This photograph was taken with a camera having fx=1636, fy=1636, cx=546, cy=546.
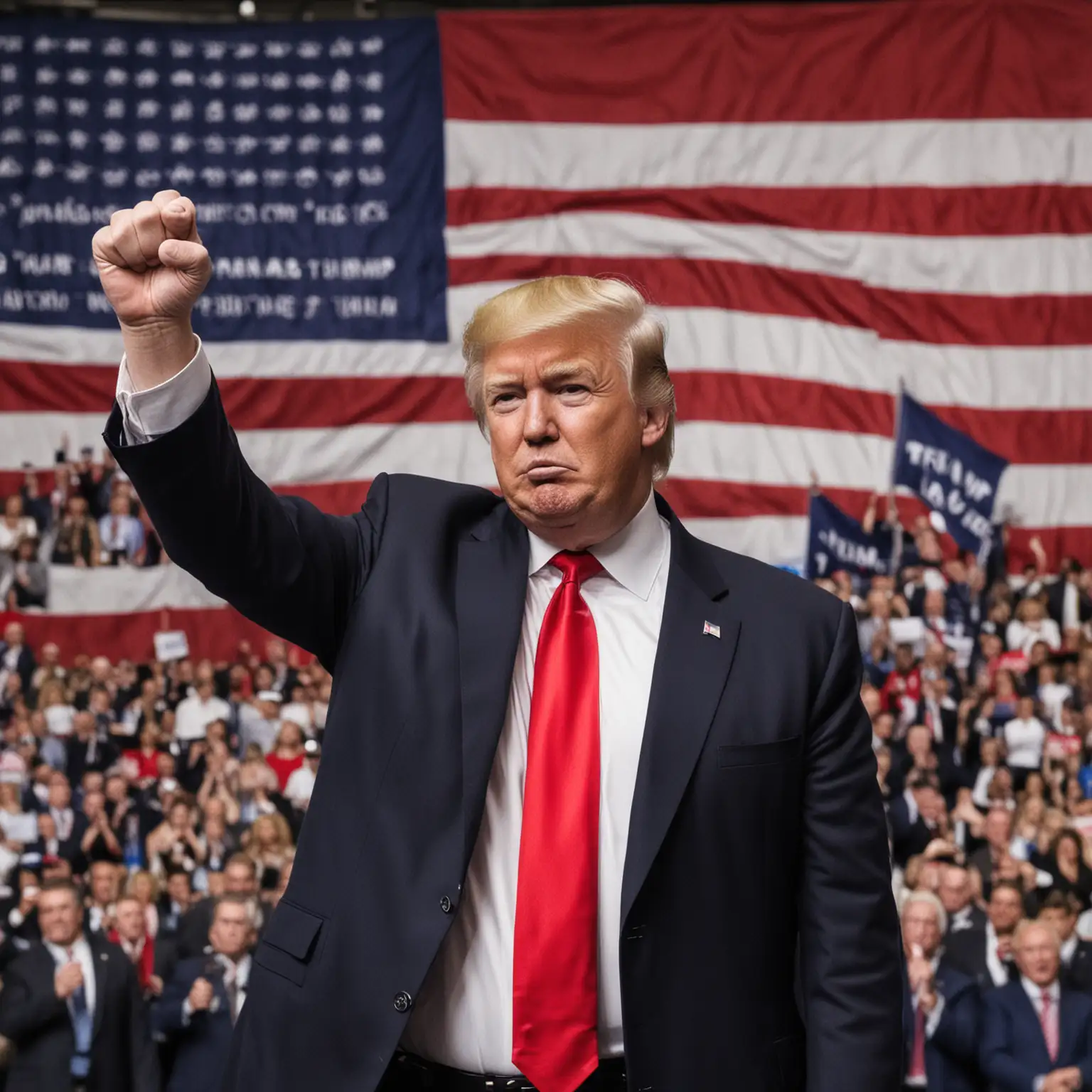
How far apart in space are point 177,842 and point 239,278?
3.94 m

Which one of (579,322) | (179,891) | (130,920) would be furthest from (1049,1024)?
(579,322)

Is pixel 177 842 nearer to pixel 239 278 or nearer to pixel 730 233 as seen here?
pixel 239 278

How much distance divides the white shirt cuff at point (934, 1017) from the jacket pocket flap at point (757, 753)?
3.88 meters

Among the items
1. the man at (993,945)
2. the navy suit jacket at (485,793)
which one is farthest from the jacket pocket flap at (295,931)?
the man at (993,945)

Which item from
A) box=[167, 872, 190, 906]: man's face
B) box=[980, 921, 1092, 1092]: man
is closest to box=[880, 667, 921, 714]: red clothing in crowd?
box=[980, 921, 1092, 1092]: man

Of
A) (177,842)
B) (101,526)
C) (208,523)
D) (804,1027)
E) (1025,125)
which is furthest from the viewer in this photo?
(1025,125)

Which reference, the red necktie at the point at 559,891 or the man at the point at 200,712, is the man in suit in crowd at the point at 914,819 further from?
the red necktie at the point at 559,891

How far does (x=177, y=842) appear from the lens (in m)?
7.21

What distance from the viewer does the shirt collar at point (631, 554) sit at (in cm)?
177

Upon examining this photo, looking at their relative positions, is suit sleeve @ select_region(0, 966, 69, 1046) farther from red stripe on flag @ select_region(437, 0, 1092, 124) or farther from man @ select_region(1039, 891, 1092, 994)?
red stripe on flag @ select_region(437, 0, 1092, 124)

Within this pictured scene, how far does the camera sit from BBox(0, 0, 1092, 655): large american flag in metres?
9.80

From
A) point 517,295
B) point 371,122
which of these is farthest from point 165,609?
point 517,295

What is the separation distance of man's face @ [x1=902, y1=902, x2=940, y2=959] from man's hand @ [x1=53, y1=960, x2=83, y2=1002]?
273 centimetres

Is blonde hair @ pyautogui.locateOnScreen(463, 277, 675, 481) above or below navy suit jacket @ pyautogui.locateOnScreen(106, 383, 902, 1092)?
above
